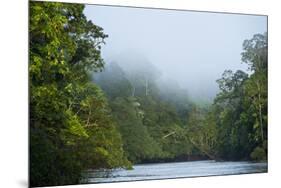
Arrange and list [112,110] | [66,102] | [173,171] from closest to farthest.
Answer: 1. [66,102]
2. [112,110]
3. [173,171]

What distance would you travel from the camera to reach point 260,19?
239 inches

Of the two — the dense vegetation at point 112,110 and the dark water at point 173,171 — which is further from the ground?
the dense vegetation at point 112,110

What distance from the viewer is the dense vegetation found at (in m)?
5.12

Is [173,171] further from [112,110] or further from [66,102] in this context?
[66,102]

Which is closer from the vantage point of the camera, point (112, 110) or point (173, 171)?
point (112, 110)

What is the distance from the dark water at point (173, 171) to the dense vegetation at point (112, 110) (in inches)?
2.6

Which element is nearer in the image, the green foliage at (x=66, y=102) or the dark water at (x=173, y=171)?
the green foliage at (x=66, y=102)

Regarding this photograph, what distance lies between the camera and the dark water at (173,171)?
17.6 feet

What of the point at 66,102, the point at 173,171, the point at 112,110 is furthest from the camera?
the point at 173,171

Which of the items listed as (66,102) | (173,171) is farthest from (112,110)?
(173,171)

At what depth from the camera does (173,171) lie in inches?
223

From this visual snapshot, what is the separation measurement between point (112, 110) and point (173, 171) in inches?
34.3

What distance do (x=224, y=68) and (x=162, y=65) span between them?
0.69 meters

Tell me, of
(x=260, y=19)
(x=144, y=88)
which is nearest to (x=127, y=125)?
(x=144, y=88)
